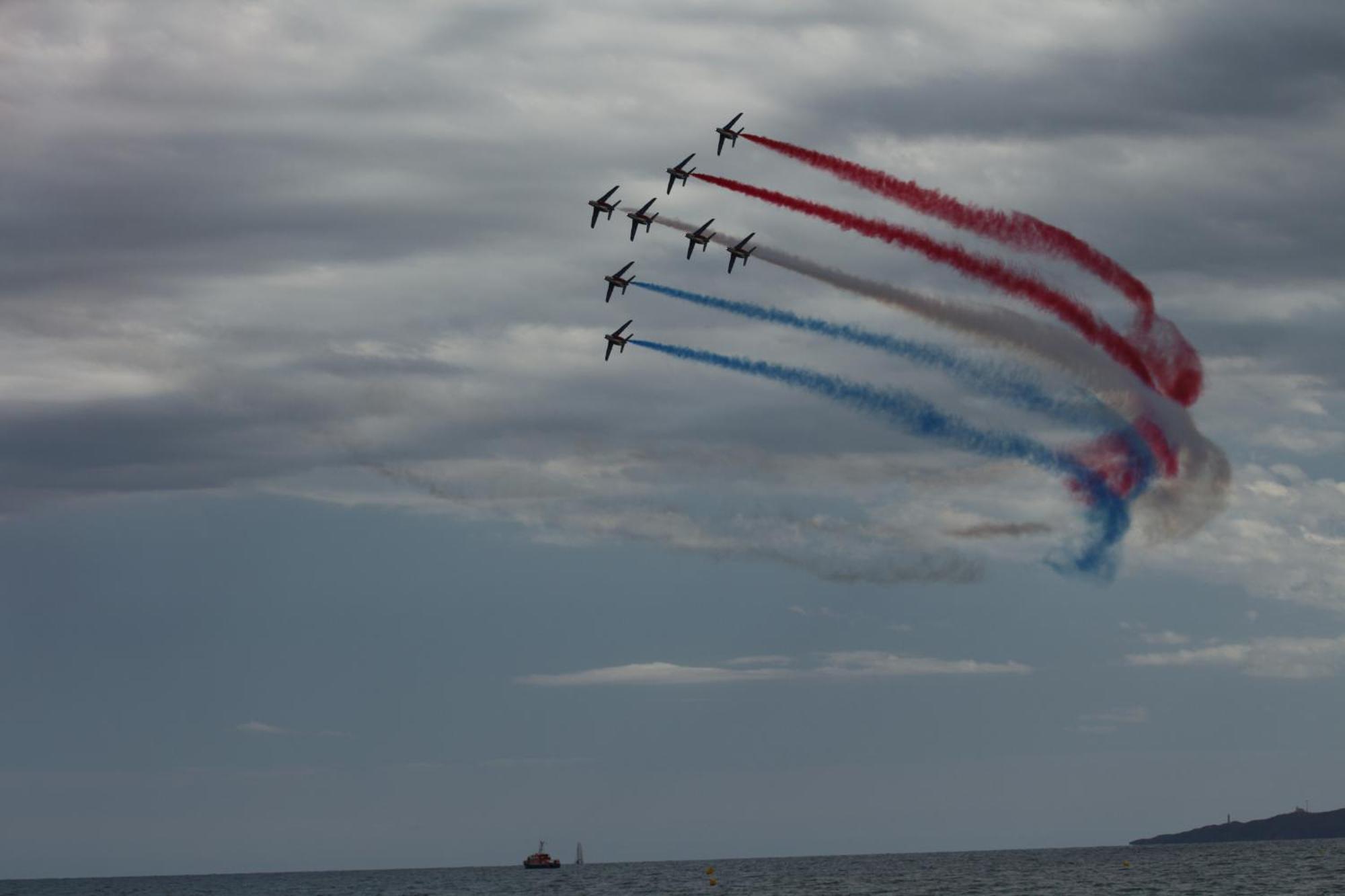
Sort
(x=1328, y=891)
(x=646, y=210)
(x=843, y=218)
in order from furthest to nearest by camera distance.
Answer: (x=1328, y=891) < (x=646, y=210) < (x=843, y=218)

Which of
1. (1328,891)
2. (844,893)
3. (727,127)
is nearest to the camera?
(727,127)

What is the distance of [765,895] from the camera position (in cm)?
19525

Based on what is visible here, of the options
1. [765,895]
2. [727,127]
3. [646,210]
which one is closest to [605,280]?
[646,210]

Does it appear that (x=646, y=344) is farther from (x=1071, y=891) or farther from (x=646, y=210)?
(x=1071, y=891)

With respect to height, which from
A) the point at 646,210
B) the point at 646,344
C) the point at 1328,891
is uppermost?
the point at 646,210

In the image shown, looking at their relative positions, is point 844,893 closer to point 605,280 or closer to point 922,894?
point 922,894

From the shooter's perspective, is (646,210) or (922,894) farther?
(922,894)

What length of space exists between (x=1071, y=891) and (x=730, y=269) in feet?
299

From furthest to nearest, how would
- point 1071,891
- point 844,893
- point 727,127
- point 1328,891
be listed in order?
point 844,893 → point 1071,891 → point 1328,891 → point 727,127

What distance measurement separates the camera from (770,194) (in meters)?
122

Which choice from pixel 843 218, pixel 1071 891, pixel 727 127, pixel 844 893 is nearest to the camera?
pixel 843 218

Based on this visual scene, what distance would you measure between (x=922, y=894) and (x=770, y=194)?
102m

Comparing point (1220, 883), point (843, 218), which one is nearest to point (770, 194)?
point (843, 218)

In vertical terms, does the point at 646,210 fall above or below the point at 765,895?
above
